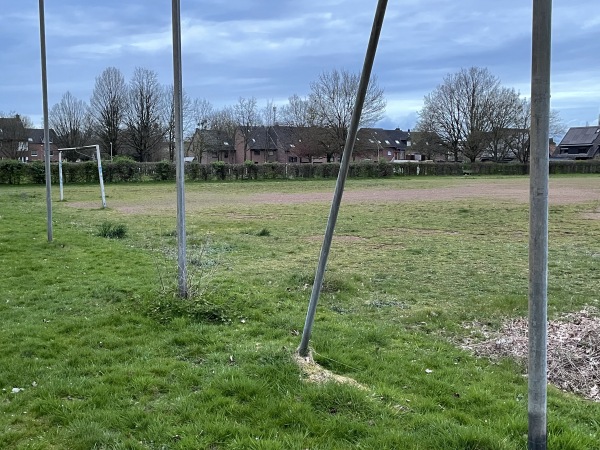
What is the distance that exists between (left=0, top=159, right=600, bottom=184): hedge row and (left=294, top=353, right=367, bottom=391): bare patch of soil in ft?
98.6

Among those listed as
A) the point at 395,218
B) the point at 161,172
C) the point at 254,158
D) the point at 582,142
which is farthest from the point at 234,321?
the point at 582,142

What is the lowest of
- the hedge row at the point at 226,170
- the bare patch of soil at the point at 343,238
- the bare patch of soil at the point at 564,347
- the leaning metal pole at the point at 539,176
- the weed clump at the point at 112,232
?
the bare patch of soil at the point at 564,347

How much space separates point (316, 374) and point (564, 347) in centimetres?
226

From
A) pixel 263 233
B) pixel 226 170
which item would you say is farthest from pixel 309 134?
pixel 263 233

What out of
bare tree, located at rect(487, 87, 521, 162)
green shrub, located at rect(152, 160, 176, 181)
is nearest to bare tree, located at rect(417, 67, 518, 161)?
bare tree, located at rect(487, 87, 521, 162)

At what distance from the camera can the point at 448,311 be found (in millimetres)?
6445

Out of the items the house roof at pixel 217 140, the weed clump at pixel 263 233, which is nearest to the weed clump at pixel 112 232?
the weed clump at pixel 263 233

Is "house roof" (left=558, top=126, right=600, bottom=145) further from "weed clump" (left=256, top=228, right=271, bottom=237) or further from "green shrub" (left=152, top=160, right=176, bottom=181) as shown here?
"weed clump" (left=256, top=228, right=271, bottom=237)

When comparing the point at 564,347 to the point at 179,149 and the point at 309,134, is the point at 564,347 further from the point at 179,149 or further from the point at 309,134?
the point at 309,134

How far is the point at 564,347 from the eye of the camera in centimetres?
464

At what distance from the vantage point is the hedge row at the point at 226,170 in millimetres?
39844

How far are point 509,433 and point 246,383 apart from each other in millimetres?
1729

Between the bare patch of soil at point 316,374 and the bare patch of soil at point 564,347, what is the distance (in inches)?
62.9

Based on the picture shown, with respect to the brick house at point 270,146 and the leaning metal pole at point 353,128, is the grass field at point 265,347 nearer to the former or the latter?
the leaning metal pole at point 353,128
